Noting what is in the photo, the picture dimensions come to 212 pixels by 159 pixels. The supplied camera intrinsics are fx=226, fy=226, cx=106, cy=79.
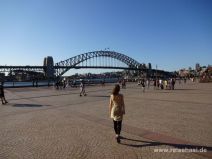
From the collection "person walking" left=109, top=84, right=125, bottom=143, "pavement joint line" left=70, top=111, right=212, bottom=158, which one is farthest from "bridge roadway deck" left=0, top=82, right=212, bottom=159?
"person walking" left=109, top=84, right=125, bottom=143

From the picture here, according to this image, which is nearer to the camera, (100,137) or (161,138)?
(161,138)

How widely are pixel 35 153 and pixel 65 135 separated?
1.68 meters

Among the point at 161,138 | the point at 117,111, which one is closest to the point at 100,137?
the point at 117,111

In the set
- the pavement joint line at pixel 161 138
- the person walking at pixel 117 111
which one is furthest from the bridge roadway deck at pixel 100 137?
the person walking at pixel 117 111

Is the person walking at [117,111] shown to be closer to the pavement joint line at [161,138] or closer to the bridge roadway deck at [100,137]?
the bridge roadway deck at [100,137]

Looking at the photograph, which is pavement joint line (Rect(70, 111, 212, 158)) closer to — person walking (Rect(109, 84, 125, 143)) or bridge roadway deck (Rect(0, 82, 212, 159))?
bridge roadway deck (Rect(0, 82, 212, 159))

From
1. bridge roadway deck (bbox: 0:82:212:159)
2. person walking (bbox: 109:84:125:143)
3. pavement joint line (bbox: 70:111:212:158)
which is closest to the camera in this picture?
bridge roadway deck (bbox: 0:82:212:159)

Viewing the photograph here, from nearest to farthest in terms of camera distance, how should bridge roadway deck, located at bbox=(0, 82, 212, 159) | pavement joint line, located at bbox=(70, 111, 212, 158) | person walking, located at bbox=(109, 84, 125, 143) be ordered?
bridge roadway deck, located at bbox=(0, 82, 212, 159)
pavement joint line, located at bbox=(70, 111, 212, 158)
person walking, located at bbox=(109, 84, 125, 143)

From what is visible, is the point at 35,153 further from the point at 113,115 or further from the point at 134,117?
the point at 134,117

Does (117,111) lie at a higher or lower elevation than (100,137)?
higher

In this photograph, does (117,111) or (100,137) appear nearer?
(117,111)

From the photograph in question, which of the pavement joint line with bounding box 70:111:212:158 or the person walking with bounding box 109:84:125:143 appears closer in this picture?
the pavement joint line with bounding box 70:111:212:158

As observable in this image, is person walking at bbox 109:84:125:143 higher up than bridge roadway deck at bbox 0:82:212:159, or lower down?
higher up

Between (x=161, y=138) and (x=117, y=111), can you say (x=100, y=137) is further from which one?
(x=161, y=138)
